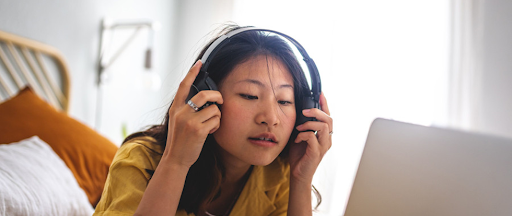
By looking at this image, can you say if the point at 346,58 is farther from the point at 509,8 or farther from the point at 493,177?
the point at 493,177

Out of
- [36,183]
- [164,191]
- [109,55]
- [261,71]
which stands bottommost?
[36,183]

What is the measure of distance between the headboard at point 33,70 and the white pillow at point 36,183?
0.61 metres

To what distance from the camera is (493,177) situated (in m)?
0.46

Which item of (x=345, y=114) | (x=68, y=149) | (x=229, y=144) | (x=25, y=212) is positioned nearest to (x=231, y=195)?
(x=229, y=144)

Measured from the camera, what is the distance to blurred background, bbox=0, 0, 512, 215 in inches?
73.1

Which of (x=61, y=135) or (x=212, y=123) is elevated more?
(x=212, y=123)

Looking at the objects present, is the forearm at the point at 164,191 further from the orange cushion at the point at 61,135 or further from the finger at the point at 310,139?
the orange cushion at the point at 61,135

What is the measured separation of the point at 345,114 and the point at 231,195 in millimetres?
1381

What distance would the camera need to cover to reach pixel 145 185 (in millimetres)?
735

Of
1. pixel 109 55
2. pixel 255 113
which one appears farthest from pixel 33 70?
pixel 255 113

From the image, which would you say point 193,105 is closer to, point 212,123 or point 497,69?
point 212,123

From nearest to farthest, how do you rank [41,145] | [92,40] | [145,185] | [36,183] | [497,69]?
[145,185]
[36,183]
[41,145]
[497,69]
[92,40]

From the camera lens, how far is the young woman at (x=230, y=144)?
2.13 feet

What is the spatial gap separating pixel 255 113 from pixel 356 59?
1.60m
